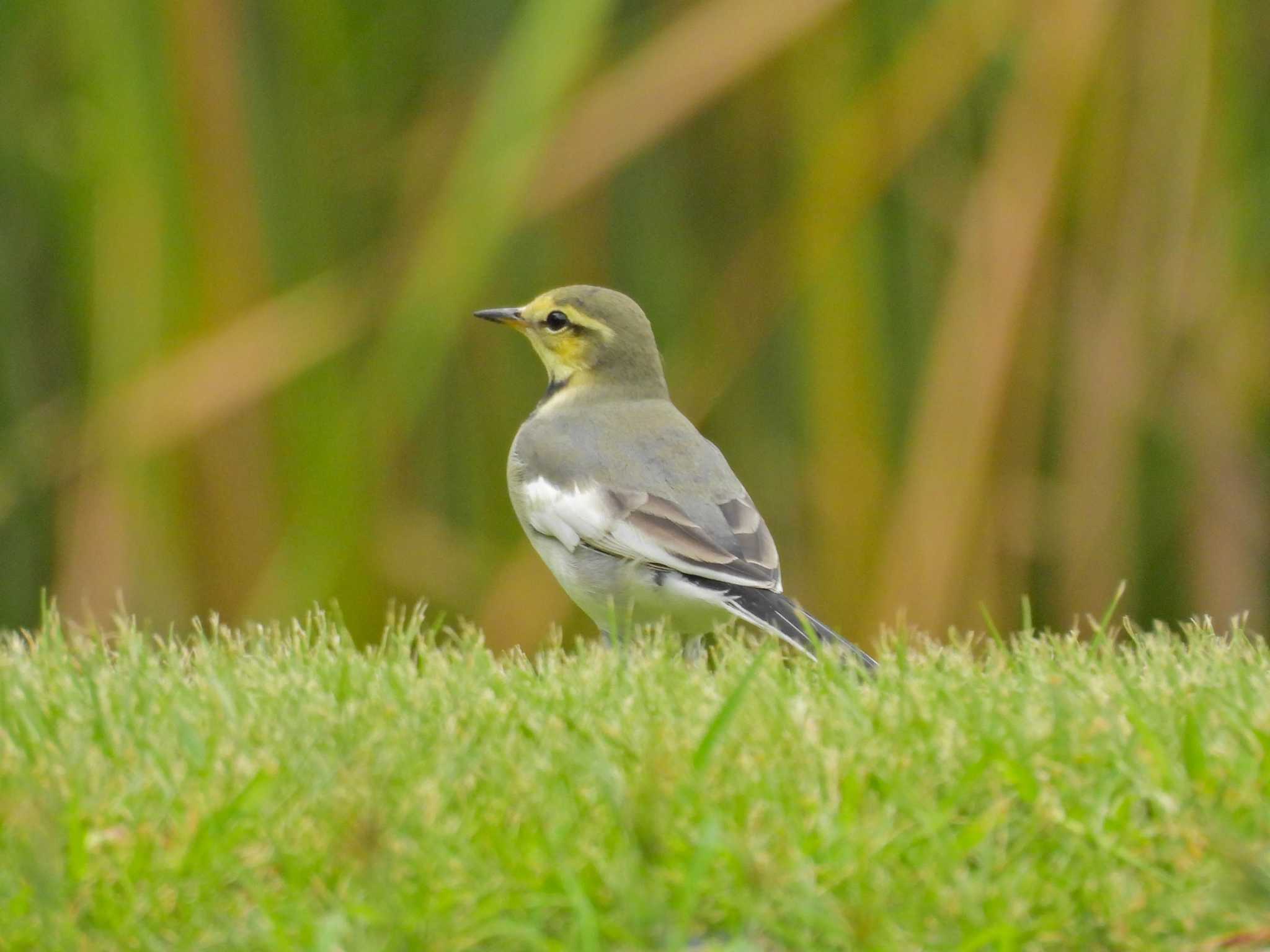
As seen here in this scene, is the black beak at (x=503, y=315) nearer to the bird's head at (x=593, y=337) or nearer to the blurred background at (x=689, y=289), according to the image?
the bird's head at (x=593, y=337)

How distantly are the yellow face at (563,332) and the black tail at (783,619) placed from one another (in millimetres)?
1345

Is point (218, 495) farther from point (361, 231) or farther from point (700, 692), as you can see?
point (700, 692)

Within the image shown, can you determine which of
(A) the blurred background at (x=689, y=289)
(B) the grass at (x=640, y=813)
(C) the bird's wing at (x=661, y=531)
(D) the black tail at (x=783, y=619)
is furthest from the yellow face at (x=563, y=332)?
(B) the grass at (x=640, y=813)

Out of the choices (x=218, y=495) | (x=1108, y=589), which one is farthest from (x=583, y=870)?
(x=1108, y=589)

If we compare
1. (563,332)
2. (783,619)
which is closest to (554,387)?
(563,332)

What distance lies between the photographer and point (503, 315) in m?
6.30

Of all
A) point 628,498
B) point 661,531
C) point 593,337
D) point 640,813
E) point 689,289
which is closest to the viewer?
point 640,813

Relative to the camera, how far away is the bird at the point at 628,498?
5.10 meters

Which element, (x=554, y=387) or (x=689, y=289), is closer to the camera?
(x=554, y=387)

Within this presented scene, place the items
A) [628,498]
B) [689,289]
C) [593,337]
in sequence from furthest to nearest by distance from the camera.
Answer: [689,289]
[593,337]
[628,498]

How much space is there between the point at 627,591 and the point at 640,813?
2.27 metres

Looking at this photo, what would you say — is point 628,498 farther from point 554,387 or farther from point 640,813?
point 640,813

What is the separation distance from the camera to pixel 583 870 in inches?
119

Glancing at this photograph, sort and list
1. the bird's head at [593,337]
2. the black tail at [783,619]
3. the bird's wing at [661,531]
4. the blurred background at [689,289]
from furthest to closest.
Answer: the blurred background at [689,289], the bird's head at [593,337], the bird's wing at [661,531], the black tail at [783,619]
